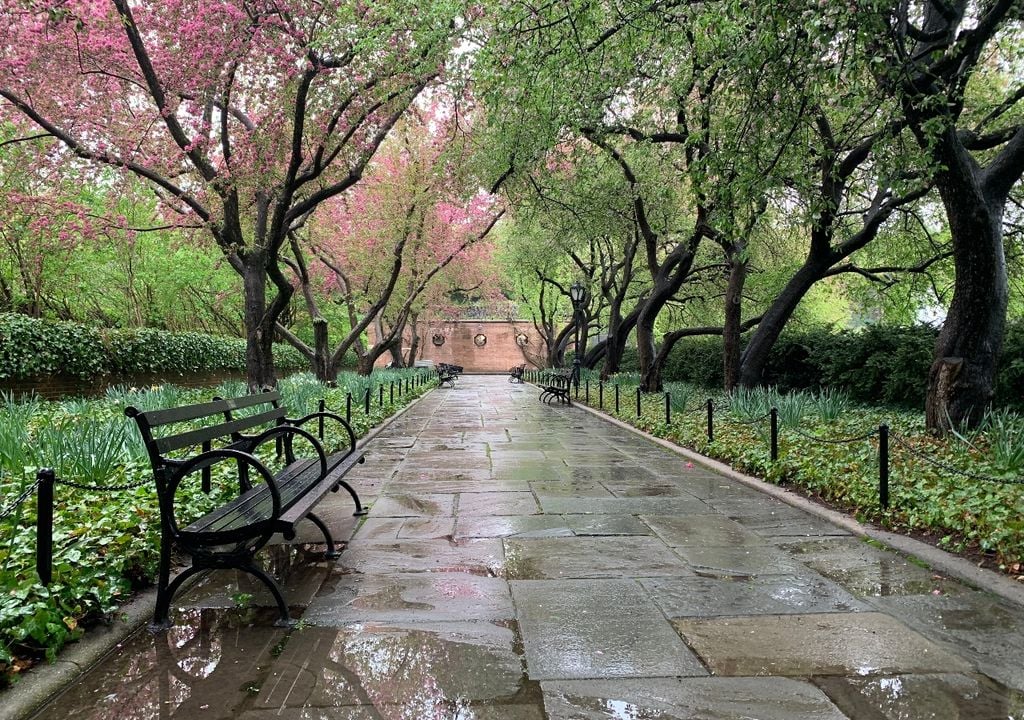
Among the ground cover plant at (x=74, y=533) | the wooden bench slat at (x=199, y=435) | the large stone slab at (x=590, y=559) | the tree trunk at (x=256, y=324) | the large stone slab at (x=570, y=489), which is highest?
the tree trunk at (x=256, y=324)

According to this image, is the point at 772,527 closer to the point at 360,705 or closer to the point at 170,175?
the point at 360,705

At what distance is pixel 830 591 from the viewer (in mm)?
3744

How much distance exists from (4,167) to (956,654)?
675 inches

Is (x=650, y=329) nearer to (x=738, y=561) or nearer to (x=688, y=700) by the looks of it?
(x=738, y=561)

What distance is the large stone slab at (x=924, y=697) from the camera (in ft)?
7.94

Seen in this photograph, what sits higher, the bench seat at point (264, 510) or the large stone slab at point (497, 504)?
the bench seat at point (264, 510)

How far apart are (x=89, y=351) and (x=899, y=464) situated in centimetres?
1349

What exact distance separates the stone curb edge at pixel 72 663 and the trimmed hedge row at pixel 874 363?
11305 mm

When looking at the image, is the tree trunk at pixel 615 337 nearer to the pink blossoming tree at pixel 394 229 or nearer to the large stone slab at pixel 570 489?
the pink blossoming tree at pixel 394 229

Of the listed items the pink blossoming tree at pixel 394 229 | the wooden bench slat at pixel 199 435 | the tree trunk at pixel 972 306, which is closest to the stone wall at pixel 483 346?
the pink blossoming tree at pixel 394 229

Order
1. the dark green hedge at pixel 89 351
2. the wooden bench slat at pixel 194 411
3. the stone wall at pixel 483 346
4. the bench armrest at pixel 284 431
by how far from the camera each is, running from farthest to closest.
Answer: the stone wall at pixel 483 346
the dark green hedge at pixel 89 351
the bench armrest at pixel 284 431
the wooden bench slat at pixel 194 411

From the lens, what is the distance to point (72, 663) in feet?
9.20

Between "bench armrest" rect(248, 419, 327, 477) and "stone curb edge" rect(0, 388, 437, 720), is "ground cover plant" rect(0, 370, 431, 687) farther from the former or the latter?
"bench armrest" rect(248, 419, 327, 477)

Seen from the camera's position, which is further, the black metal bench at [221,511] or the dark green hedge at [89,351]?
the dark green hedge at [89,351]
